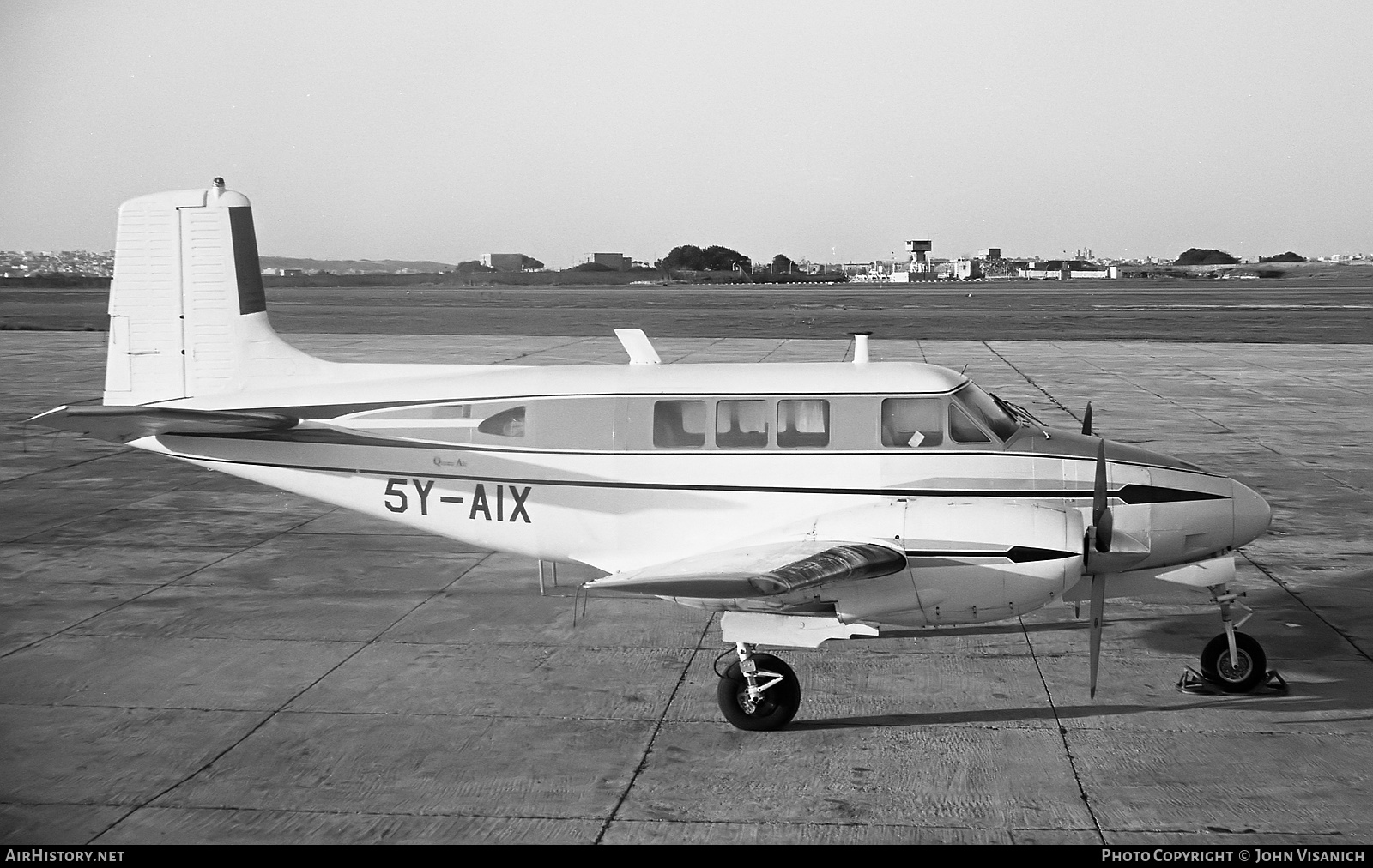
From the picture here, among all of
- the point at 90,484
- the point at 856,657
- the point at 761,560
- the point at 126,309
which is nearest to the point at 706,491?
the point at 761,560

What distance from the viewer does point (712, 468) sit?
10.1 meters

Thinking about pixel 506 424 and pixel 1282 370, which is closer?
pixel 506 424

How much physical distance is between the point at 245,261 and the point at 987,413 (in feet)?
26.0

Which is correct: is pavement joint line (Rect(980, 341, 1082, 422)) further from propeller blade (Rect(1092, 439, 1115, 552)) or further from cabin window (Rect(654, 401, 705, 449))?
cabin window (Rect(654, 401, 705, 449))

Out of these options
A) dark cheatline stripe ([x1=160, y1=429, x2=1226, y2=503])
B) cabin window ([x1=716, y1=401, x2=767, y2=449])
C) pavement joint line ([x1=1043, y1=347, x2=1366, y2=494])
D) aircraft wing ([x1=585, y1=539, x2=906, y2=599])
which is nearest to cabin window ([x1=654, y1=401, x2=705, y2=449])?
cabin window ([x1=716, y1=401, x2=767, y2=449])

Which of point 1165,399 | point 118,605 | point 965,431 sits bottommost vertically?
point 118,605

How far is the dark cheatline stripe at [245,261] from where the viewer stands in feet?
39.1

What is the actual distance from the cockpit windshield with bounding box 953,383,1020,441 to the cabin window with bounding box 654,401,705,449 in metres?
2.32

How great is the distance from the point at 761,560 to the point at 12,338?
165ft

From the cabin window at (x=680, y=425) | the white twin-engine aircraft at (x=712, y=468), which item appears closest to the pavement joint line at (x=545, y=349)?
the white twin-engine aircraft at (x=712, y=468)

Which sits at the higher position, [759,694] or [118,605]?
[759,694]

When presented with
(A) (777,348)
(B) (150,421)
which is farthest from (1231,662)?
(A) (777,348)

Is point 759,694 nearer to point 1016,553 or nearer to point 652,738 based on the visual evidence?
point 652,738

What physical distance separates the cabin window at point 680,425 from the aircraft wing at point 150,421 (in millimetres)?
3749
